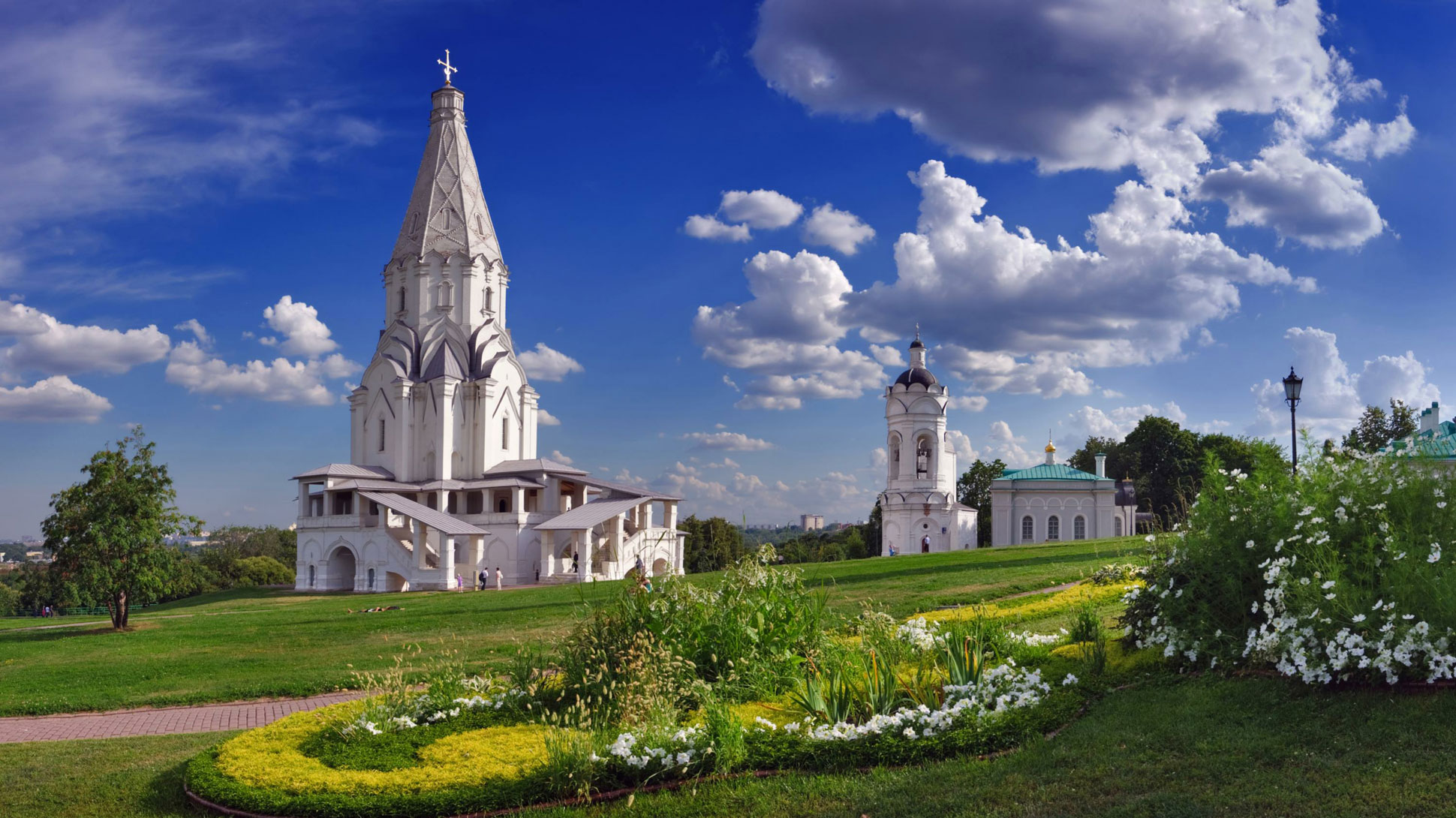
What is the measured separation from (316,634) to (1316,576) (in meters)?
18.7

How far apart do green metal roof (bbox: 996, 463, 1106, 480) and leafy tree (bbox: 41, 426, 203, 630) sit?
39.1 metres

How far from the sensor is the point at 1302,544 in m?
7.96

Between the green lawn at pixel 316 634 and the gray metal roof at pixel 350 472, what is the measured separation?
44.1ft

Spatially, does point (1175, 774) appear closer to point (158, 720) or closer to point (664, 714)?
point (664, 714)

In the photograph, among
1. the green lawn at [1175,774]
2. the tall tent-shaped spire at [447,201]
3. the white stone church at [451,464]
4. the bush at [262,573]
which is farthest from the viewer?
the bush at [262,573]

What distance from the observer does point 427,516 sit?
40438 mm

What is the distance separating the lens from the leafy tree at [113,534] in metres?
23.4

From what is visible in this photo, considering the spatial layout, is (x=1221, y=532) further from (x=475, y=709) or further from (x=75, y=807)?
(x=75, y=807)

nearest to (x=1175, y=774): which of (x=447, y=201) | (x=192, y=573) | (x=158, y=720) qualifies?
(x=158, y=720)

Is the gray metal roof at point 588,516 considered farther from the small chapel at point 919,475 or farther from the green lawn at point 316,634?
the small chapel at point 919,475

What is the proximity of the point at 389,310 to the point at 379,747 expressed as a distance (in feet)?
150

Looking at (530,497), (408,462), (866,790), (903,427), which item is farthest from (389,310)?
(866,790)

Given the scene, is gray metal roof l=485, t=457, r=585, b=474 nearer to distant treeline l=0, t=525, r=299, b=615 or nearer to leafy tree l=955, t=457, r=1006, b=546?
distant treeline l=0, t=525, r=299, b=615

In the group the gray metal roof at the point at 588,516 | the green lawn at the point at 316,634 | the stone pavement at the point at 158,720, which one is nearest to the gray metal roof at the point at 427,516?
the gray metal roof at the point at 588,516
